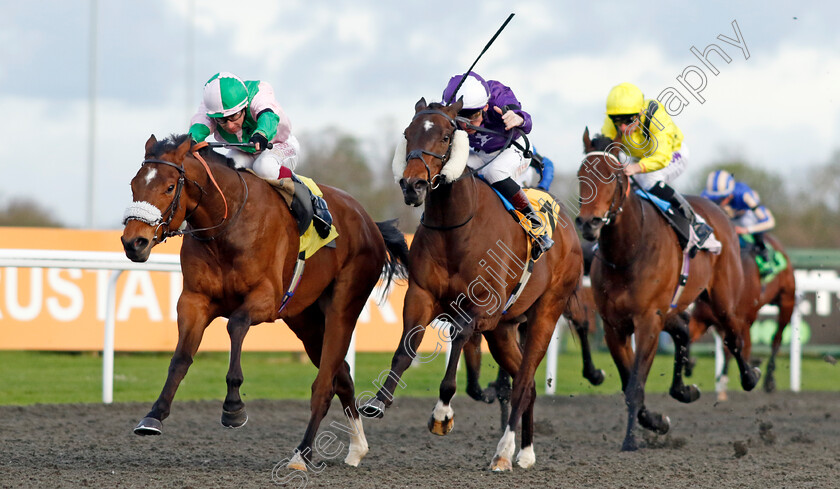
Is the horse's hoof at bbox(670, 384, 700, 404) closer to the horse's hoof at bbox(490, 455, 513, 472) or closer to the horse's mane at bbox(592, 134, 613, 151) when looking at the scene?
the horse's mane at bbox(592, 134, 613, 151)

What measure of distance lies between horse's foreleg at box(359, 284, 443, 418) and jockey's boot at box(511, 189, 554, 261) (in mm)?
836

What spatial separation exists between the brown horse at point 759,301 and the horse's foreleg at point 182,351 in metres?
5.32

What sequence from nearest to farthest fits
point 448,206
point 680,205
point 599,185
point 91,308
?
point 448,206
point 599,185
point 680,205
point 91,308

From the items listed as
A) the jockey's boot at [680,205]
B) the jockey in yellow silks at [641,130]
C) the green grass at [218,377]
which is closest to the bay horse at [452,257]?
the jockey in yellow silks at [641,130]

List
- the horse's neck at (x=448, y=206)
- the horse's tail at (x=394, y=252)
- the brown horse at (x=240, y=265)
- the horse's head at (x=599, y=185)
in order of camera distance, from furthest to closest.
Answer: the horse's head at (x=599, y=185), the horse's tail at (x=394, y=252), the horse's neck at (x=448, y=206), the brown horse at (x=240, y=265)

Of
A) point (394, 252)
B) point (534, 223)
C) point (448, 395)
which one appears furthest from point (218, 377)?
point (448, 395)

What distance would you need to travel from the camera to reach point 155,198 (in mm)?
4273

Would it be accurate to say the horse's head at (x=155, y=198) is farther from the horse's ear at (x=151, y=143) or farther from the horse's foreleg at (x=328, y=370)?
the horse's foreleg at (x=328, y=370)

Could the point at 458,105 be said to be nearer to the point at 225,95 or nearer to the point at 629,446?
the point at 225,95

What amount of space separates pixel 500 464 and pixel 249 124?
88.3 inches

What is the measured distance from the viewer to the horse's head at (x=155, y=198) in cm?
418

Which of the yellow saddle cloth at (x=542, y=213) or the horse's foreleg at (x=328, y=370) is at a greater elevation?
the yellow saddle cloth at (x=542, y=213)

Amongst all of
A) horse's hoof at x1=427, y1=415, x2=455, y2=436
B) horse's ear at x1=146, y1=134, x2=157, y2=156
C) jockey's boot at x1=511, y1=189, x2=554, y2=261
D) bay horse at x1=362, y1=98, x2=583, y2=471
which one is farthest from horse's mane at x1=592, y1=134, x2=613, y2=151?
Answer: horse's ear at x1=146, y1=134, x2=157, y2=156

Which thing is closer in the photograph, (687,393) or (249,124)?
(249,124)
